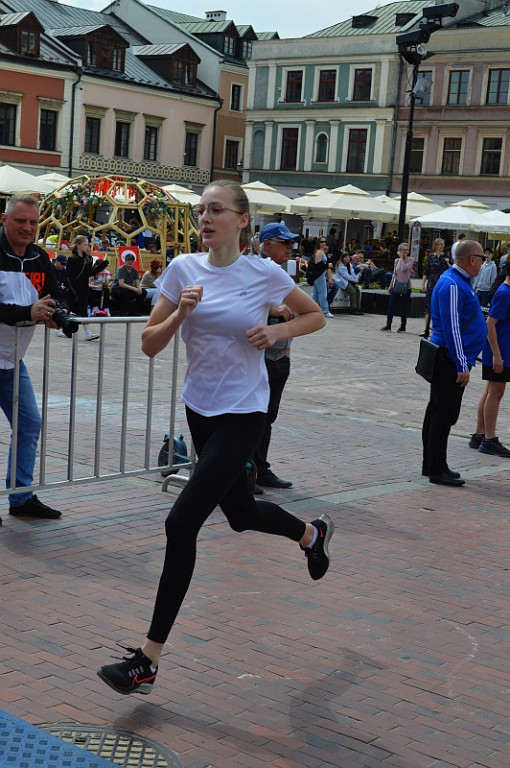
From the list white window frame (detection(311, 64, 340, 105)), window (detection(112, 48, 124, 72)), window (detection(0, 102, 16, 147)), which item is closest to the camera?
window (detection(0, 102, 16, 147))

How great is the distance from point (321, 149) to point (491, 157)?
9767mm

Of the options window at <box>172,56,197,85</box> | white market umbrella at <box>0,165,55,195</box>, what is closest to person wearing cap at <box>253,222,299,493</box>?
white market umbrella at <box>0,165,55,195</box>

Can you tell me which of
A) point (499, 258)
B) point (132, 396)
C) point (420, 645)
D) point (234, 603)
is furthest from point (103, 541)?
point (499, 258)

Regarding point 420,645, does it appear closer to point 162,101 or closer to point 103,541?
point 103,541

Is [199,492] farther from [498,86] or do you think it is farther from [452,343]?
[498,86]

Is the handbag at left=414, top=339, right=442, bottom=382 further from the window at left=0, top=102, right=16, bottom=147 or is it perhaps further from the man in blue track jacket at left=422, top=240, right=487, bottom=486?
the window at left=0, top=102, right=16, bottom=147

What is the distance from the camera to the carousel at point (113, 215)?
24578 millimetres

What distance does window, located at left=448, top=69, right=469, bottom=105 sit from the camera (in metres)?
53.5

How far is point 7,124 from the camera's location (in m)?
49.0

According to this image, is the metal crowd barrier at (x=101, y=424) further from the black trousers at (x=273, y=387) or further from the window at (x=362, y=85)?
the window at (x=362, y=85)

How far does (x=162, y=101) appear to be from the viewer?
56.6 metres

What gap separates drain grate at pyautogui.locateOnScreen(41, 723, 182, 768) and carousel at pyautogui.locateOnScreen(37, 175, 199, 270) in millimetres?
20551

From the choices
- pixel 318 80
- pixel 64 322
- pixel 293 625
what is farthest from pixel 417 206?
pixel 293 625

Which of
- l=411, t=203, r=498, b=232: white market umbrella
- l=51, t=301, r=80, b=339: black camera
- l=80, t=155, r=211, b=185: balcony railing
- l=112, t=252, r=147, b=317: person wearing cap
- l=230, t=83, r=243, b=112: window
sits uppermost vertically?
l=230, t=83, r=243, b=112: window
